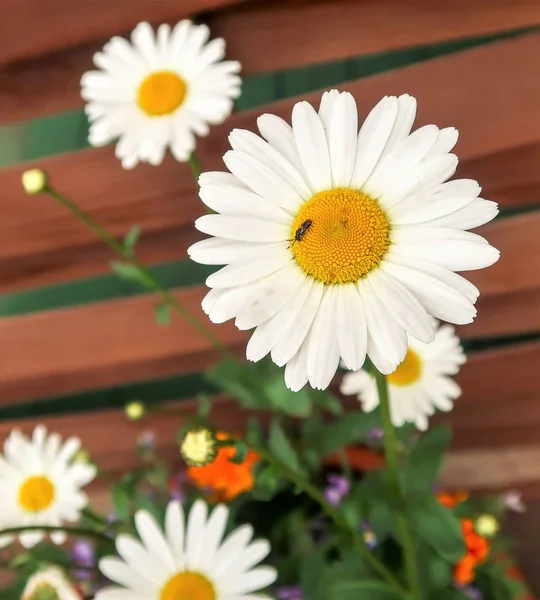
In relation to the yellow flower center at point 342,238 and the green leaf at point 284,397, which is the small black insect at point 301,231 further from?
the green leaf at point 284,397

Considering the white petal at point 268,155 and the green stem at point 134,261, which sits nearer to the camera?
the white petal at point 268,155

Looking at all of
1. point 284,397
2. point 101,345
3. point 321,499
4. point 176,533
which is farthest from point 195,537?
point 101,345

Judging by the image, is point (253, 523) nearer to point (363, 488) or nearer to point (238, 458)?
point (363, 488)

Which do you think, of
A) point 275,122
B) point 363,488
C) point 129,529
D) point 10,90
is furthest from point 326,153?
point 10,90

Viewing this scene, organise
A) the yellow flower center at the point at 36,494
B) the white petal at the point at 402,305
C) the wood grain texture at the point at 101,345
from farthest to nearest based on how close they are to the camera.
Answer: the wood grain texture at the point at 101,345 < the yellow flower center at the point at 36,494 < the white petal at the point at 402,305

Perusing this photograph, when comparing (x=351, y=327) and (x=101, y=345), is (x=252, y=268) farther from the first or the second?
(x=101, y=345)

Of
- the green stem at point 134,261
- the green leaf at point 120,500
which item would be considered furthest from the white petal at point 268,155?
the green leaf at point 120,500
